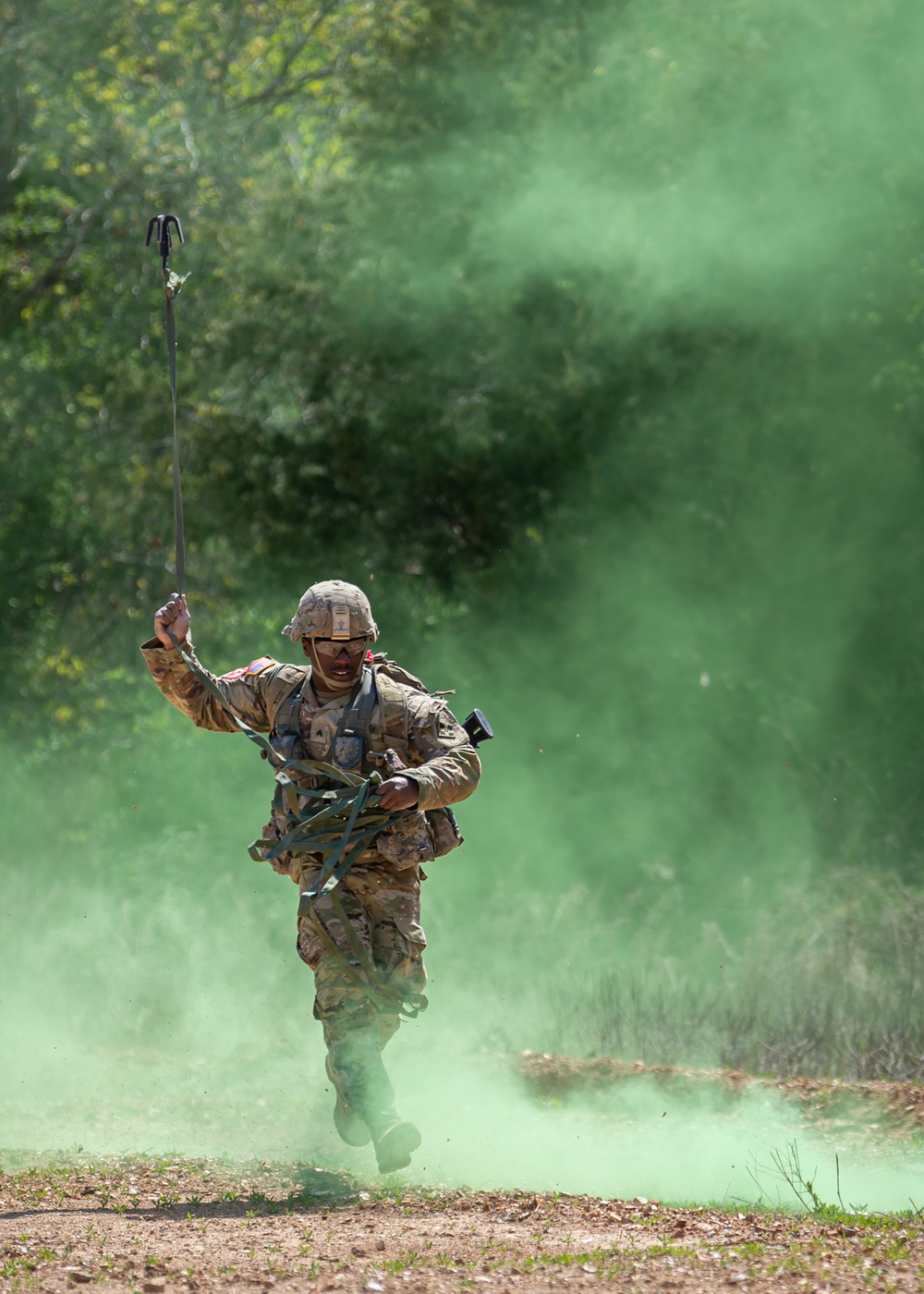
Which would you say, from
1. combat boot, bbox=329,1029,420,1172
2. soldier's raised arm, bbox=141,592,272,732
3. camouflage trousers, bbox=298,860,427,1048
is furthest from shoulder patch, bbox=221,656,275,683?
combat boot, bbox=329,1029,420,1172

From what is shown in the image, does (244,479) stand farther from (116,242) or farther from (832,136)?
(832,136)

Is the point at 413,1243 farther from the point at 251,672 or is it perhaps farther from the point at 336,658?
the point at 251,672

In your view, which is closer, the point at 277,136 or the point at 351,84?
the point at 351,84

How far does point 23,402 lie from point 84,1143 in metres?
9.95

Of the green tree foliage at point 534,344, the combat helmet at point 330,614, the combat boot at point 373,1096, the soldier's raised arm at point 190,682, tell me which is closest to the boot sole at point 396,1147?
the combat boot at point 373,1096

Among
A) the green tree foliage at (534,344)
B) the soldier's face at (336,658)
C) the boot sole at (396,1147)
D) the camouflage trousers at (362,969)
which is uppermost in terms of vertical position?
the green tree foliage at (534,344)

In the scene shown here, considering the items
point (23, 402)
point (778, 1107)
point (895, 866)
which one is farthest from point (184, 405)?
point (778, 1107)

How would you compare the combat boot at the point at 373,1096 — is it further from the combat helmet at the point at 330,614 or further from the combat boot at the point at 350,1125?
the combat helmet at the point at 330,614

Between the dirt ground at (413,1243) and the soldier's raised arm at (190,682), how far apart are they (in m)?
1.57

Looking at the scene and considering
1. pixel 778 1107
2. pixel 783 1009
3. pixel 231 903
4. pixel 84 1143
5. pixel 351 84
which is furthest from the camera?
pixel 351 84

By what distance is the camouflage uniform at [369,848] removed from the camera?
5328 mm

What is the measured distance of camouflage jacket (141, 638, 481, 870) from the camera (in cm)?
539

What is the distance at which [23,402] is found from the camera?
48.9 ft

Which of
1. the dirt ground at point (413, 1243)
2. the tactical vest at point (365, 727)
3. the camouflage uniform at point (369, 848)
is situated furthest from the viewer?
the tactical vest at point (365, 727)
